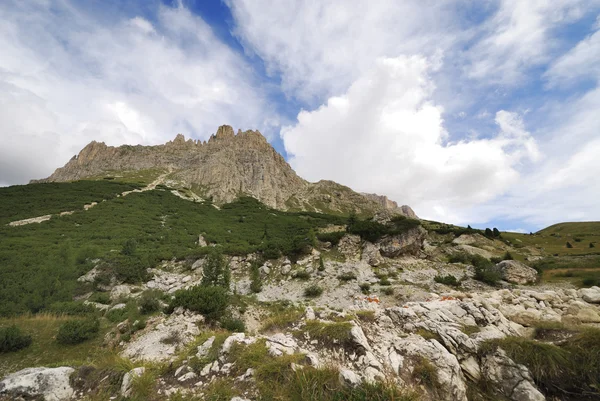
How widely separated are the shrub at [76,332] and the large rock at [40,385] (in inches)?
284

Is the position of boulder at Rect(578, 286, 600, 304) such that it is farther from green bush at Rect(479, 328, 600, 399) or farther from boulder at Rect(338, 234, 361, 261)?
boulder at Rect(338, 234, 361, 261)

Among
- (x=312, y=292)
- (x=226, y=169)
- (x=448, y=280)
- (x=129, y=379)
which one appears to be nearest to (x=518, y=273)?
(x=448, y=280)

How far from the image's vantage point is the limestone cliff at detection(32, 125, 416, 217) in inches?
3497

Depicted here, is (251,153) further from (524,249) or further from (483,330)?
(483,330)

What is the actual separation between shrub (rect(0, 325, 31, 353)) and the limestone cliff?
63156mm

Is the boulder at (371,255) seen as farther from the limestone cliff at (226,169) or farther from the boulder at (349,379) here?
the limestone cliff at (226,169)

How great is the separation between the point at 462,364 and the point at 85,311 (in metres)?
19.6

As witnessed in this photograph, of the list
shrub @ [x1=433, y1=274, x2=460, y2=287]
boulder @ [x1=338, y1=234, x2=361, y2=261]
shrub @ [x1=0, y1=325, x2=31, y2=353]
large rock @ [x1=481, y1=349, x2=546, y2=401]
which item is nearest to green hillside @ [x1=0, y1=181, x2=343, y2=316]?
boulder @ [x1=338, y1=234, x2=361, y2=261]

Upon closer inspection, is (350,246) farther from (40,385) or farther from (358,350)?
(40,385)

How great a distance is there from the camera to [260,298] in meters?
19.3

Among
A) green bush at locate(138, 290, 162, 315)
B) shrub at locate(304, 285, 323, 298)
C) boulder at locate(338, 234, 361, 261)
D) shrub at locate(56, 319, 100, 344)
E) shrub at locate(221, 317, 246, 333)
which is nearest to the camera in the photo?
shrub at locate(56, 319, 100, 344)

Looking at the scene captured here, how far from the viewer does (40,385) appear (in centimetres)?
530

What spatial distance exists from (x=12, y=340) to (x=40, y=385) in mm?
8548

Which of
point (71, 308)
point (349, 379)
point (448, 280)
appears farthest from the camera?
point (448, 280)
